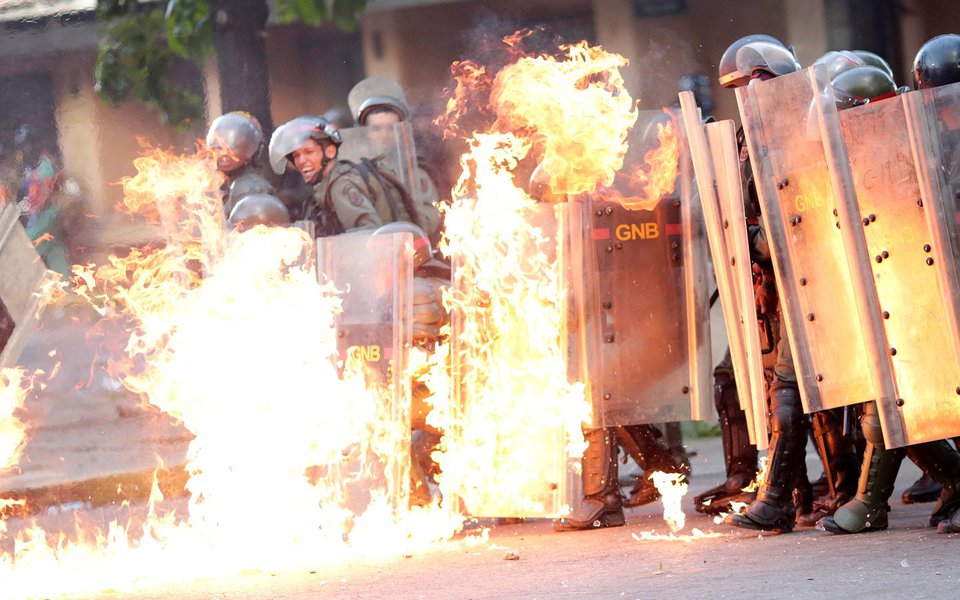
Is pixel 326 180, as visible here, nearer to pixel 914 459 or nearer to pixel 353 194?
pixel 353 194

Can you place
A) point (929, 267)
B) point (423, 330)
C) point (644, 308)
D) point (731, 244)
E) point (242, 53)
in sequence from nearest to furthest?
point (929, 267), point (731, 244), point (644, 308), point (423, 330), point (242, 53)

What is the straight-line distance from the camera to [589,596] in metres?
5.43

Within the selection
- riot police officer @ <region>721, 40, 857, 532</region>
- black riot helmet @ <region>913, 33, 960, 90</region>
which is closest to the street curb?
riot police officer @ <region>721, 40, 857, 532</region>

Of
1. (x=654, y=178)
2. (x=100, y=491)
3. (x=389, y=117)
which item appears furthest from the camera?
(x=389, y=117)

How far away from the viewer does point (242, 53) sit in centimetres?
1407

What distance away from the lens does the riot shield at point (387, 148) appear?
11.0 metres

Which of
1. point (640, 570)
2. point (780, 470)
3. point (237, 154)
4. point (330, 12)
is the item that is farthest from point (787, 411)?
point (330, 12)

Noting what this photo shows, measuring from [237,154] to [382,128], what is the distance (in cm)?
130

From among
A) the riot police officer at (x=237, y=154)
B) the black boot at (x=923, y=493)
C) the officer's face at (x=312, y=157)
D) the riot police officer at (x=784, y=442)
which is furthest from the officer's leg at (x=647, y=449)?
the riot police officer at (x=237, y=154)

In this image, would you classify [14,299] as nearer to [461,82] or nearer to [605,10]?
[461,82]

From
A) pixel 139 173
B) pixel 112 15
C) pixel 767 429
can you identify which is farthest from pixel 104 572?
pixel 112 15

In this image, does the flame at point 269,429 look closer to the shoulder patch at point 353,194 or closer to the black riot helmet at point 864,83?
the shoulder patch at point 353,194

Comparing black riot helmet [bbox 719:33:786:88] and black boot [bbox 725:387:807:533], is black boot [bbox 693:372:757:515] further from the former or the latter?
black riot helmet [bbox 719:33:786:88]

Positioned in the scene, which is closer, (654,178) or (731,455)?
(654,178)
